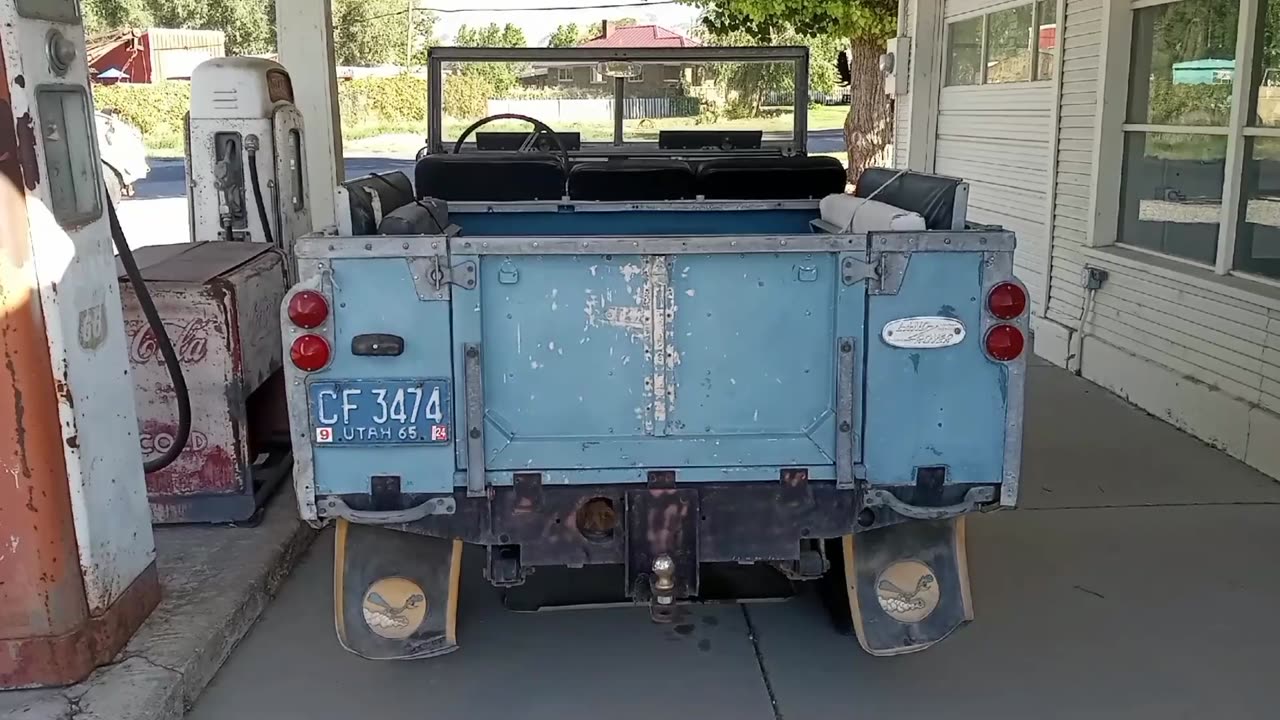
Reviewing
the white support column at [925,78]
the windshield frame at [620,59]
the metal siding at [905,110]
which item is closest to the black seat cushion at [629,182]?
the windshield frame at [620,59]

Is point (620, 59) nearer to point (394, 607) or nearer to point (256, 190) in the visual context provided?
point (256, 190)

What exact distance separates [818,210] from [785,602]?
1.70m

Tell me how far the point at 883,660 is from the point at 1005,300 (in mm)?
1272

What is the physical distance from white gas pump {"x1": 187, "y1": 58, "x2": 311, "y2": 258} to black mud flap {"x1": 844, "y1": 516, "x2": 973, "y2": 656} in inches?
139

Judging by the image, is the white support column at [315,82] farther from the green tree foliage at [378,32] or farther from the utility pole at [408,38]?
the utility pole at [408,38]

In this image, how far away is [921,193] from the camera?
3.55 meters

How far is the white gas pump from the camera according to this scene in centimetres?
555

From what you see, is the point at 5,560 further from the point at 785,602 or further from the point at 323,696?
the point at 785,602

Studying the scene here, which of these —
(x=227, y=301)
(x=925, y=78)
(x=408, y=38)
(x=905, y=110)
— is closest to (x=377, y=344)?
(x=227, y=301)

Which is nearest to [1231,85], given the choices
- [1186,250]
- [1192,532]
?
[1186,250]

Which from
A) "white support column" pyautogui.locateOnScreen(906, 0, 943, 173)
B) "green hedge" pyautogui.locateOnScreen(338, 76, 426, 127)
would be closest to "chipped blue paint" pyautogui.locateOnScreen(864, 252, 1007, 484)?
"white support column" pyautogui.locateOnScreen(906, 0, 943, 173)

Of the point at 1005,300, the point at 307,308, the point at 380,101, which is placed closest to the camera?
the point at 307,308

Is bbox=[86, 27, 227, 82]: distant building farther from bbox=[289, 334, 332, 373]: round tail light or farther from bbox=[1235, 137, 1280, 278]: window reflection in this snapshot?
bbox=[289, 334, 332, 373]: round tail light

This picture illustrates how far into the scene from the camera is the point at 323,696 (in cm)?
339
